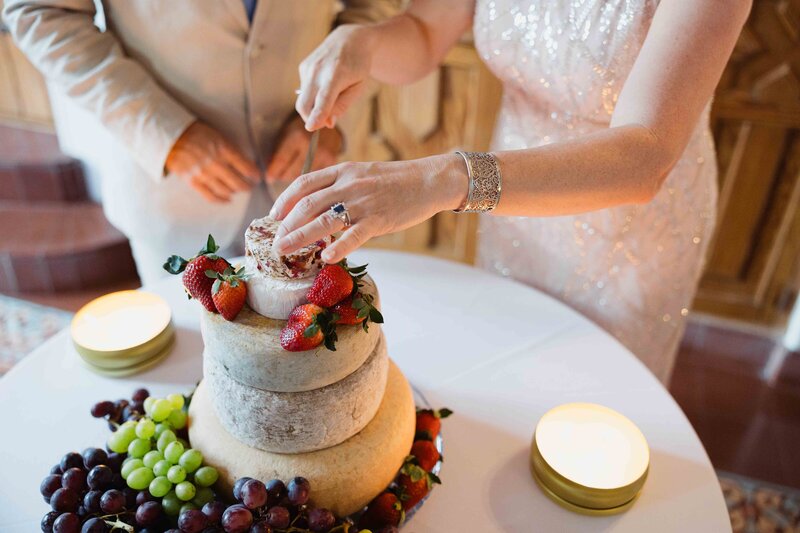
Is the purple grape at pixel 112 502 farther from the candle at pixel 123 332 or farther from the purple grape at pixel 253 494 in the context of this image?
the candle at pixel 123 332

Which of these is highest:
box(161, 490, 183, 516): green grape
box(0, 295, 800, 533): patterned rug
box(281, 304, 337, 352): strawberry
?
box(281, 304, 337, 352): strawberry

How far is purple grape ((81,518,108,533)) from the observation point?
952 mm

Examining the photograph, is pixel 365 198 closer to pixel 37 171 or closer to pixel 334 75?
pixel 334 75

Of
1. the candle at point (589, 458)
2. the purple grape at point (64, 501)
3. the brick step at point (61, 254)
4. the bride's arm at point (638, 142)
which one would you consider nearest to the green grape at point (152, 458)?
the purple grape at point (64, 501)

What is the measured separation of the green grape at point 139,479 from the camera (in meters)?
1.02

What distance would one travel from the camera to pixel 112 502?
98 cm

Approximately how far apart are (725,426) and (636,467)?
5.79 feet

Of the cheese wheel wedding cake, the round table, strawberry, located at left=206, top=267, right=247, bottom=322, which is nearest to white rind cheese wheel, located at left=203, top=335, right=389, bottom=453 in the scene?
the cheese wheel wedding cake

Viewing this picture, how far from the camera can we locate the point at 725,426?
2594mm

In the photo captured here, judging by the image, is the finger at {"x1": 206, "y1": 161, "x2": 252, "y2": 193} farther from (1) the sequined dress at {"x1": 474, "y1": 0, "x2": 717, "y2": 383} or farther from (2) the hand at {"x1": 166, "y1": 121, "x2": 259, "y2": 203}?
(1) the sequined dress at {"x1": 474, "y1": 0, "x2": 717, "y2": 383}

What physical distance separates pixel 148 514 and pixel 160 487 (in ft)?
0.15

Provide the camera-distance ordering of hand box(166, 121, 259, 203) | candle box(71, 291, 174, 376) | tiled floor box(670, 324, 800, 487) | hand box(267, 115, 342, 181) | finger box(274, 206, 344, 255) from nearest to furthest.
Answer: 1. finger box(274, 206, 344, 255)
2. candle box(71, 291, 174, 376)
3. hand box(166, 121, 259, 203)
4. hand box(267, 115, 342, 181)
5. tiled floor box(670, 324, 800, 487)

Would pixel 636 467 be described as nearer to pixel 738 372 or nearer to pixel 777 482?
pixel 777 482

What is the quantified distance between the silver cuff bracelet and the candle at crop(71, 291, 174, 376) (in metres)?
0.72
